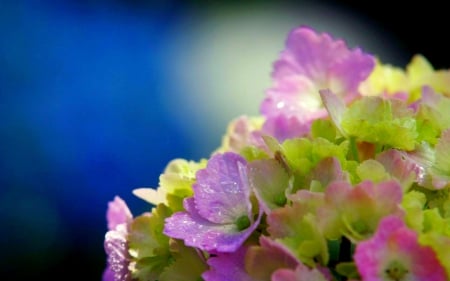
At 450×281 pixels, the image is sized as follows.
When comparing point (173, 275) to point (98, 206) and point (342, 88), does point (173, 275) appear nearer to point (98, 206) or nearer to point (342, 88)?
point (342, 88)

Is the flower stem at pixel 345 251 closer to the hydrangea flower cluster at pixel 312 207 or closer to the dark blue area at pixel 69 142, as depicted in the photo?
the hydrangea flower cluster at pixel 312 207

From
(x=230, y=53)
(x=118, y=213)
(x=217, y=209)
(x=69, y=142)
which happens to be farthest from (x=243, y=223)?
(x=230, y=53)

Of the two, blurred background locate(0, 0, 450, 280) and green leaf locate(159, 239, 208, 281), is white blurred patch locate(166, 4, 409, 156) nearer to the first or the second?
blurred background locate(0, 0, 450, 280)

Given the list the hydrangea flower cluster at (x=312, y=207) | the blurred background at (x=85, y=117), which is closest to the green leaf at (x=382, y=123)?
the hydrangea flower cluster at (x=312, y=207)

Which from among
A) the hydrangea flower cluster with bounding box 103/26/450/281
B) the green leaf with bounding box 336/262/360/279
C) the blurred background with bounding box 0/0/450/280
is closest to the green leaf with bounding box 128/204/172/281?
the hydrangea flower cluster with bounding box 103/26/450/281

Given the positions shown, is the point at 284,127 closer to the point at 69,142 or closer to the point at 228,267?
the point at 228,267

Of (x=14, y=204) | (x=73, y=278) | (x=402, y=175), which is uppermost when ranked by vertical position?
(x=14, y=204)

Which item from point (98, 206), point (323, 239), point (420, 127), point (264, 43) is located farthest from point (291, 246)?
point (264, 43)
